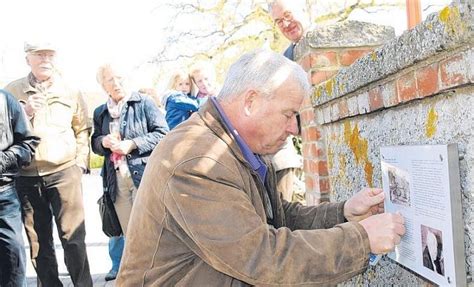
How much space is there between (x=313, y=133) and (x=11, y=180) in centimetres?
223

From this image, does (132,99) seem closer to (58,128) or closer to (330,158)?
(58,128)

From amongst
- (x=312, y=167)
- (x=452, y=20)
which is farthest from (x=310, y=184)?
(x=452, y=20)

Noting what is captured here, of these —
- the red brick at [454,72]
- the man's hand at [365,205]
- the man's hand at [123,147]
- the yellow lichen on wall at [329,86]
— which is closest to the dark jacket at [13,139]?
the man's hand at [123,147]

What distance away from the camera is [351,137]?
239cm

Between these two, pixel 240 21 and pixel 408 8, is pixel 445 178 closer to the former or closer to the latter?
pixel 408 8

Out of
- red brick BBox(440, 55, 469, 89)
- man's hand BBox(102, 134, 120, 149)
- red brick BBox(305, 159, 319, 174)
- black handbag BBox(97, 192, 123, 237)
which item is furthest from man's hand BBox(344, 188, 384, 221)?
black handbag BBox(97, 192, 123, 237)

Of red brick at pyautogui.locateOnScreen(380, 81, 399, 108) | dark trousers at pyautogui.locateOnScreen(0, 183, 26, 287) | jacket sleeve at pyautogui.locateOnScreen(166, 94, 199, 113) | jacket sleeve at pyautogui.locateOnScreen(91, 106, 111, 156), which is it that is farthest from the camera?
jacket sleeve at pyautogui.locateOnScreen(166, 94, 199, 113)

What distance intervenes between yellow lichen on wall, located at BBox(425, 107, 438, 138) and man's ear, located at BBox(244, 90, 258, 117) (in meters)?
0.53

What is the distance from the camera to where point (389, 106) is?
1850 mm

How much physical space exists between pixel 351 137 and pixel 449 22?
1115 mm

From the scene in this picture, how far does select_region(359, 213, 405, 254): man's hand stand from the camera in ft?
5.51

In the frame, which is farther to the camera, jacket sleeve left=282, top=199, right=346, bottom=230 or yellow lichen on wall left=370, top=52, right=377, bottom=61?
jacket sleeve left=282, top=199, right=346, bottom=230

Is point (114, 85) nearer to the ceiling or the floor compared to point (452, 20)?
nearer to the ceiling

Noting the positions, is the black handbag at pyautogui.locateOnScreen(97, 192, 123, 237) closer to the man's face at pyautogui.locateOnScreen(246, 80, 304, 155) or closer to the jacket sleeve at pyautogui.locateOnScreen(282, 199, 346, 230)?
the jacket sleeve at pyautogui.locateOnScreen(282, 199, 346, 230)
